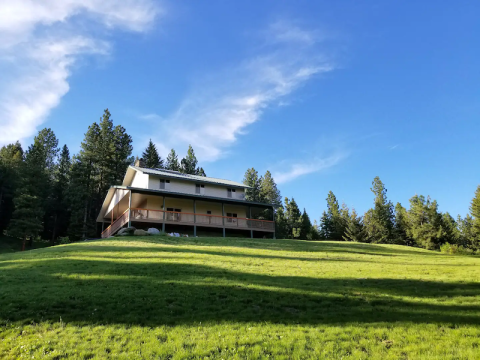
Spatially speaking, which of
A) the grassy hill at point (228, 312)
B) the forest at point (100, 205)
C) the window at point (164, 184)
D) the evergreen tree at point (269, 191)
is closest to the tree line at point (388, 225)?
the forest at point (100, 205)

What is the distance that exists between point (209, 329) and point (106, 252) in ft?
35.2

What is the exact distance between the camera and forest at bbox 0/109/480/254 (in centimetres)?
4362

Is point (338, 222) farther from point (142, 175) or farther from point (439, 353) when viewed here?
point (439, 353)

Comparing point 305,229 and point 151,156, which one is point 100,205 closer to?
point 151,156

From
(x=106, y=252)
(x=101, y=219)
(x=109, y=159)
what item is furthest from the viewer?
(x=109, y=159)

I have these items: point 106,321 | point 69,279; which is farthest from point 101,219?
point 106,321

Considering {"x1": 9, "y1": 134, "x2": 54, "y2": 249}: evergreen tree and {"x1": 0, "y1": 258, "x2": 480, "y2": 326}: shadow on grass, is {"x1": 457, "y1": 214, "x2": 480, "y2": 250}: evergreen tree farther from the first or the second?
{"x1": 9, "y1": 134, "x2": 54, "y2": 249}: evergreen tree

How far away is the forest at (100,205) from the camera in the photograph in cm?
4362

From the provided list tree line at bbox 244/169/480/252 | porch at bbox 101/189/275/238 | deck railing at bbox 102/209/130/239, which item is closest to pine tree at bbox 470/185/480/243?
tree line at bbox 244/169/480/252

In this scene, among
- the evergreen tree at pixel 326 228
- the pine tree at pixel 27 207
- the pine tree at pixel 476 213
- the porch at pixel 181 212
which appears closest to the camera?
the porch at pixel 181 212

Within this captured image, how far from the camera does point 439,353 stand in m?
6.55

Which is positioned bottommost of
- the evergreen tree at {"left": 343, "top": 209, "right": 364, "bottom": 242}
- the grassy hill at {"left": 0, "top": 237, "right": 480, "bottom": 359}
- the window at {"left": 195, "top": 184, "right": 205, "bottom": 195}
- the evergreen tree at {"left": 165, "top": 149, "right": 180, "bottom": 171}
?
the grassy hill at {"left": 0, "top": 237, "right": 480, "bottom": 359}

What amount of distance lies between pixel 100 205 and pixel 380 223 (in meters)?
44.3

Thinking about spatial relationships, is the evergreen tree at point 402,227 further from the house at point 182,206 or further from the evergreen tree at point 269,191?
the house at point 182,206
